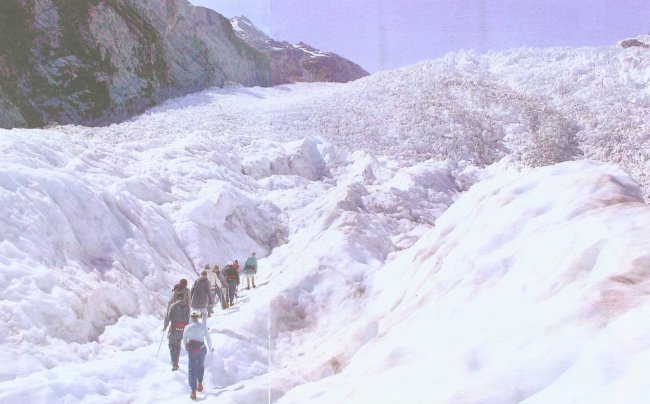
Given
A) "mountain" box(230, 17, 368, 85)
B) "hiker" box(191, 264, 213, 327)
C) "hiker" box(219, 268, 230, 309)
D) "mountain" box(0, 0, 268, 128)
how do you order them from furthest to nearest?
"mountain" box(230, 17, 368, 85)
"mountain" box(0, 0, 268, 128)
"hiker" box(219, 268, 230, 309)
"hiker" box(191, 264, 213, 327)

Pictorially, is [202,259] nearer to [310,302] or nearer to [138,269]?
[138,269]

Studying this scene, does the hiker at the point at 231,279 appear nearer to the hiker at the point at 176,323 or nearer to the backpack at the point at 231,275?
the backpack at the point at 231,275

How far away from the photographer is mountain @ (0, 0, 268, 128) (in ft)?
120

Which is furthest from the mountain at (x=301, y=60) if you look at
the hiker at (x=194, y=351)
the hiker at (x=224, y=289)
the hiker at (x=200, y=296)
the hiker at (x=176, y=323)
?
the hiker at (x=194, y=351)

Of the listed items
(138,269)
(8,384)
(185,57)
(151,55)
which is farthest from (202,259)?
(185,57)

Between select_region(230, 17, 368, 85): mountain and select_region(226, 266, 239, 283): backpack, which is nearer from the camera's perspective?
select_region(226, 266, 239, 283): backpack

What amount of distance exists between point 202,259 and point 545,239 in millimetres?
10967

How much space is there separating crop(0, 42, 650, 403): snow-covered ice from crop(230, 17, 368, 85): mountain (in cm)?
5519

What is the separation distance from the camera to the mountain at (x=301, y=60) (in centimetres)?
8350

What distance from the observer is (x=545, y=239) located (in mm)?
7449

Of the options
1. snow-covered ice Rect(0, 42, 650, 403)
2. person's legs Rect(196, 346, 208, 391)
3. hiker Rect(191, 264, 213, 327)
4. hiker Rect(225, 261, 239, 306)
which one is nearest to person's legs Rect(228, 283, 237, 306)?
hiker Rect(225, 261, 239, 306)

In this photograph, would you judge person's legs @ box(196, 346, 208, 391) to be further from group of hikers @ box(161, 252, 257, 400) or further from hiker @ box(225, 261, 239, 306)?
hiker @ box(225, 261, 239, 306)

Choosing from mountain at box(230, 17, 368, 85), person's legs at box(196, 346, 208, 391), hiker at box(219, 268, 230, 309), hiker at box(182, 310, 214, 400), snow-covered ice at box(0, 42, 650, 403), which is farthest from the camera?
mountain at box(230, 17, 368, 85)

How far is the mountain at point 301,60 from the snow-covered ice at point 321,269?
55.2m
